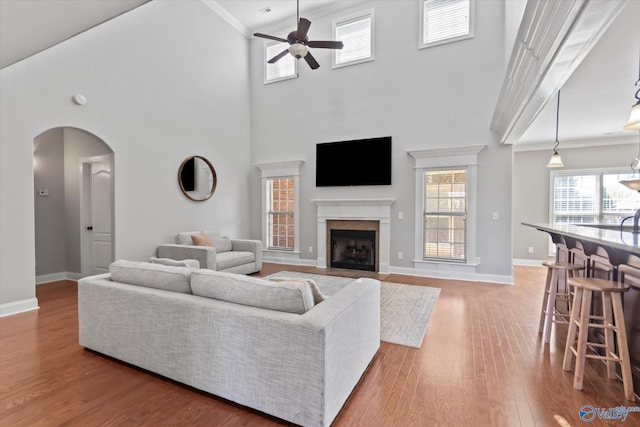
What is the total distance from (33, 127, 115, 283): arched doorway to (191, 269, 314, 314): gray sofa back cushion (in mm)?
3763

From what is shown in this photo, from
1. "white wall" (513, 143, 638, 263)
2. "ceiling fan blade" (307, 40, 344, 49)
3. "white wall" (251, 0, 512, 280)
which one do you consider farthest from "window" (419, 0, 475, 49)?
"white wall" (513, 143, 638, 263)

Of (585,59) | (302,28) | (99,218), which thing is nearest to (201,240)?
(99,218)

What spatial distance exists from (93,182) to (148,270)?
388 cm

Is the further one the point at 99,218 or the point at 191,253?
the point at 99,218

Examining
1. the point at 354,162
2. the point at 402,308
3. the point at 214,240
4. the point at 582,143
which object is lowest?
the point at 402,308

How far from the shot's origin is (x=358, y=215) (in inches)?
237

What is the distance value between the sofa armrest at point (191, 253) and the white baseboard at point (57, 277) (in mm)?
1560

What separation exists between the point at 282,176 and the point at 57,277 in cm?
451

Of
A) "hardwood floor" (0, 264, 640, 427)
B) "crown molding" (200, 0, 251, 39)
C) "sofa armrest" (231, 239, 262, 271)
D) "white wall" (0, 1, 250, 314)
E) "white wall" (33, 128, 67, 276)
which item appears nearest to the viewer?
"hardwood floor" (0, 264, 640, 427)

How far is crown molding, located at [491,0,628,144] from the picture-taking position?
5.35 feet

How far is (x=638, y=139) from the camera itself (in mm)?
5891

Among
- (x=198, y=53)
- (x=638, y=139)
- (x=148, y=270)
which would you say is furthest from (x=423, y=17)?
(x=148, y=270)

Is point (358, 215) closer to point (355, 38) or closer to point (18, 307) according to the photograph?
point (355, 38)

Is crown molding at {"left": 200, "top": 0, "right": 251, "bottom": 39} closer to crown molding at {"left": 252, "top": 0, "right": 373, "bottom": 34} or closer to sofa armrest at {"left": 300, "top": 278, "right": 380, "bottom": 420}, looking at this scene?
crown molding at {"left": 252, "top": 0, "right": 373, "bottom": 34}
